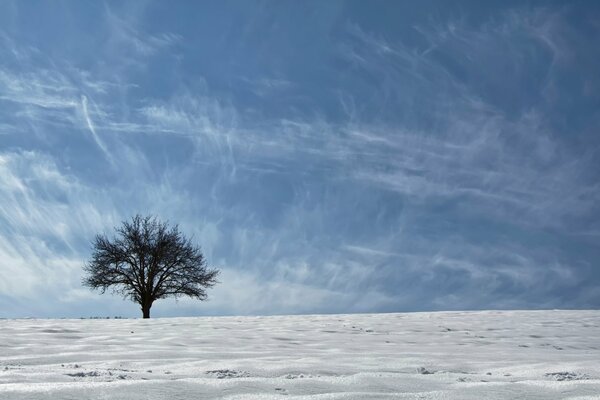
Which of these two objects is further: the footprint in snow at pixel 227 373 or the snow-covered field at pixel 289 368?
the footprint in snow at pixel 227 373

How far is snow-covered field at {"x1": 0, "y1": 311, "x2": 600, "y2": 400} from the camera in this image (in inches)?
125

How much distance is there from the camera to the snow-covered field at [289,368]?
317 cm

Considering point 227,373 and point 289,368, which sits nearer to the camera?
point 227,373

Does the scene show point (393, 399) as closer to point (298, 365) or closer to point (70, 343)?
point (298, 365)

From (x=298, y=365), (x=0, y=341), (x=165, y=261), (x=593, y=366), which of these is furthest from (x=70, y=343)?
(x=165, y=261)

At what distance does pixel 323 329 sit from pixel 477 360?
4.96 metres

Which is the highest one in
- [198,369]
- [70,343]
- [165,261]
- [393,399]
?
[165,261]

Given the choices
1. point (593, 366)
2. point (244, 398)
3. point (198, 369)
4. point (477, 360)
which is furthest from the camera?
point (477, 360)

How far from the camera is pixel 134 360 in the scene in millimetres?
4941

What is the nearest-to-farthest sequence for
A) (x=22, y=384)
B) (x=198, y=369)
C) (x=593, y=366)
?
(x=22, y=384)
(x=198, y=369)
(x=593, y=366)

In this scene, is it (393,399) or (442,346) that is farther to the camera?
(442,346)

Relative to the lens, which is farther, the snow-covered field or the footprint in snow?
the footprint in snow

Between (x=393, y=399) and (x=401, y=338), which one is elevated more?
(x=401, y=338)

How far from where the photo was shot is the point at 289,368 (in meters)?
4.30
